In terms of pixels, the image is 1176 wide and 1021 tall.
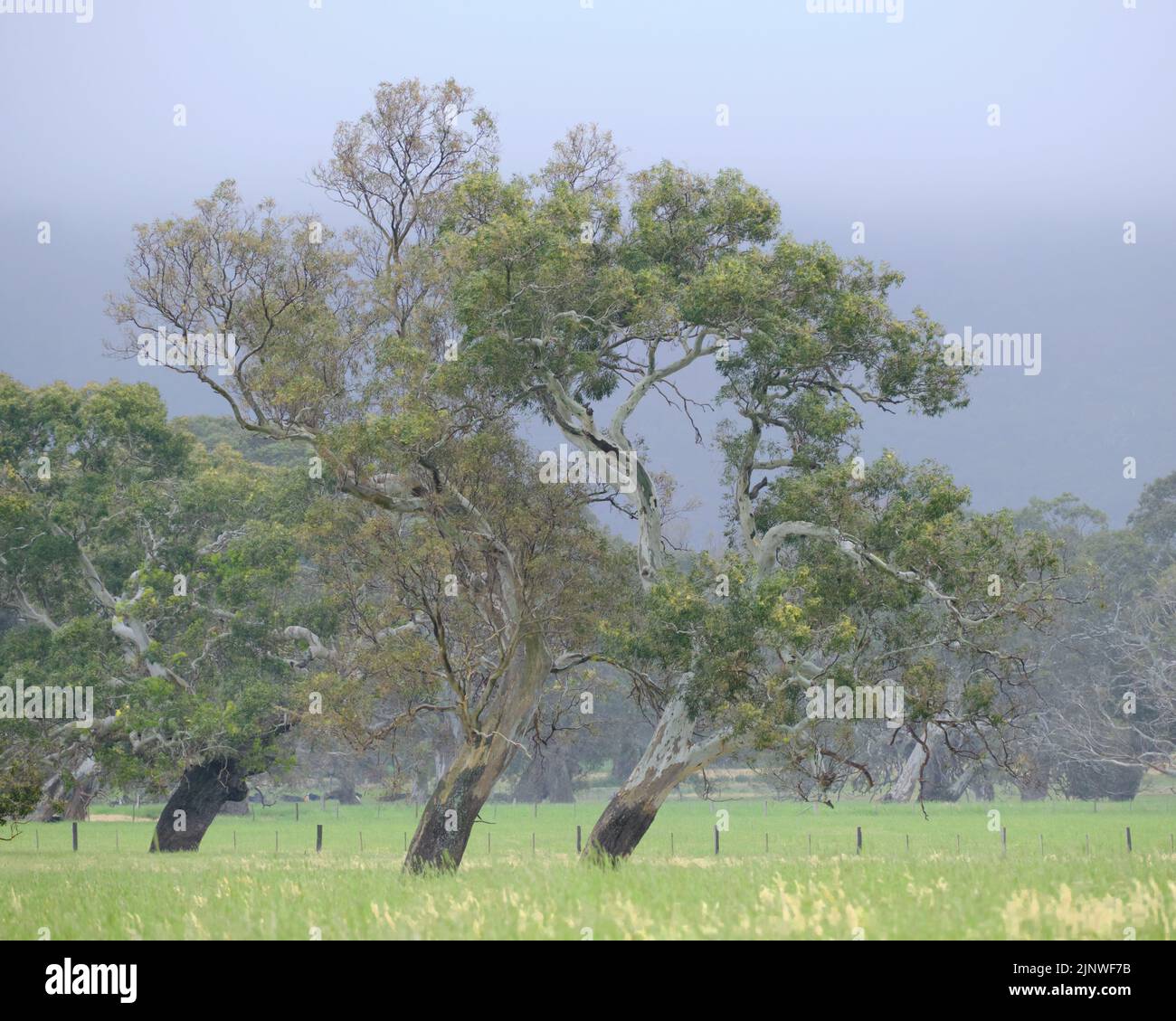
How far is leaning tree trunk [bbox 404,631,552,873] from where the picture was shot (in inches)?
1152

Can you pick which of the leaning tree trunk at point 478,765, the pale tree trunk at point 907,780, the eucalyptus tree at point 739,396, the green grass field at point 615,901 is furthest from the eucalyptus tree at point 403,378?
the pale tree trunk at point 907,780

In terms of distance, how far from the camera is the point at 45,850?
148 ft

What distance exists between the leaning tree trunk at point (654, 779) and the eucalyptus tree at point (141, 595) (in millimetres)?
13477

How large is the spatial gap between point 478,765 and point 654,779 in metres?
3.82

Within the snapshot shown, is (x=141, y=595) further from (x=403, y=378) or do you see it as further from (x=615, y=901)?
(x=615, y=901)

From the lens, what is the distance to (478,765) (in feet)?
96.7

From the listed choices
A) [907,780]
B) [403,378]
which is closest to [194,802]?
[403,378]

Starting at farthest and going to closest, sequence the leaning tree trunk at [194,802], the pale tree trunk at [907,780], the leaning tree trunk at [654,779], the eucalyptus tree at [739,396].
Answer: the pale tree trunk at [907,780] → the leaning tree trunk at [194,802] → the leaning tree trunk at [654,779] → the eucalyptus tree at [739,396]

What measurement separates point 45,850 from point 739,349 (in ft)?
97.4

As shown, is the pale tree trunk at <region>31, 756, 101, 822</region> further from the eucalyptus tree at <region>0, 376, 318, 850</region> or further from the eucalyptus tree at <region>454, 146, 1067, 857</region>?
the eucalyptus tree at <region>454, 146, 1067, 857</region>

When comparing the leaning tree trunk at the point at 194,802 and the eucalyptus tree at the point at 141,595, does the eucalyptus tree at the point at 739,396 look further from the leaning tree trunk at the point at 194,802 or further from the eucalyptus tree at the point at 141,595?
the leaning tree trunk at the point at 194,802

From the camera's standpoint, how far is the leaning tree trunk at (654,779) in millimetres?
29203
